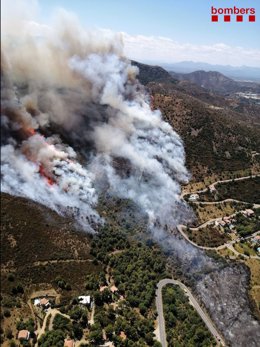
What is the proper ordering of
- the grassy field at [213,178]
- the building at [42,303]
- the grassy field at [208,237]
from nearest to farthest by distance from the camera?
the building at [42,303], the grassy field at [208,237], the grassy field at [213,178]

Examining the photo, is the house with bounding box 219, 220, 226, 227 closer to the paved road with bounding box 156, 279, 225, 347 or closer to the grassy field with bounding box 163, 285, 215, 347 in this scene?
the paved road with bounding box 156, 279, 225, 347

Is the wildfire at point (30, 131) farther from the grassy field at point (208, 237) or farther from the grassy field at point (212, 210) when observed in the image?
the grassy field at point (212, 210)

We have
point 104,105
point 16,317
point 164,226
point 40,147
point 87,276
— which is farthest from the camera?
point 104,105

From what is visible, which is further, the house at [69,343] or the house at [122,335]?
the house at [122,335]

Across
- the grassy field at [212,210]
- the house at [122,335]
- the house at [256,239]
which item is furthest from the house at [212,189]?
the house at [122,335]

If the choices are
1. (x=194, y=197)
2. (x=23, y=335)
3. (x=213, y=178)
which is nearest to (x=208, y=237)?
(x=194, y=197)

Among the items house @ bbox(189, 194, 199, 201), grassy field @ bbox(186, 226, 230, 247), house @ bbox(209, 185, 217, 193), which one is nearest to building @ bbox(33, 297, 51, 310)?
grassy field @ bbox(186, 226, 230, 247)

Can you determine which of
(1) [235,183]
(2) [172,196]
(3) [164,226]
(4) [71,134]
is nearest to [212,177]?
(1) [235,183]

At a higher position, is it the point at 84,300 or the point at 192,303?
the point at 84,300

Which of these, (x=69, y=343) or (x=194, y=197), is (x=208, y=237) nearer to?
(x=194, y=197)

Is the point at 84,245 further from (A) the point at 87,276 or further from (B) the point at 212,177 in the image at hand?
(B) the point at 212,177

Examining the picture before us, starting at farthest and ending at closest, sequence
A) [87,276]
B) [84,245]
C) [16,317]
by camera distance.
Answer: [84,245]
[87,276]
[16,317]
